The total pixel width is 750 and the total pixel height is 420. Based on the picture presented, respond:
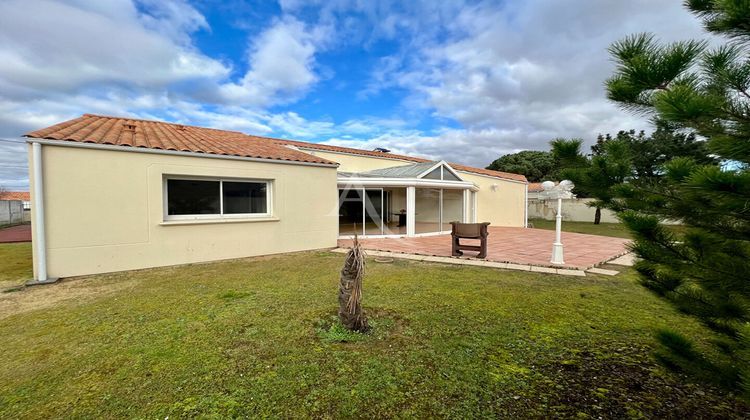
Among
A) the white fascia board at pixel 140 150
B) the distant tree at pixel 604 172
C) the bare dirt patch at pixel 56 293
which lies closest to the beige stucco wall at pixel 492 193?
the white fascia board at pixel 140 150

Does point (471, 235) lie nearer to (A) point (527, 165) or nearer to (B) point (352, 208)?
(B) point (352, 208)

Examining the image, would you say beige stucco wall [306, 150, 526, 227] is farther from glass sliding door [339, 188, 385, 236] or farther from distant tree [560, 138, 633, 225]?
distant tree [560, 138, 633, 225]

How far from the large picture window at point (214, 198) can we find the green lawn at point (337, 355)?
3.43 metres

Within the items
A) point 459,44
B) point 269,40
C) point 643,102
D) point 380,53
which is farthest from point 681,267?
point 380,53

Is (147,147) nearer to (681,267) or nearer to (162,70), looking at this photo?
(681,267)

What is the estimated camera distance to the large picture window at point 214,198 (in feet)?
32.1

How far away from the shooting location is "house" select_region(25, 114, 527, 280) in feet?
25.8

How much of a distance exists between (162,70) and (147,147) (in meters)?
12.8

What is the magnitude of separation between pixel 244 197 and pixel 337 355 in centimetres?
864

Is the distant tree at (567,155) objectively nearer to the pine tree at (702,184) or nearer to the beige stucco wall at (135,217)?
the pine tree at (702,184)

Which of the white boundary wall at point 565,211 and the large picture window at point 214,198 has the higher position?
the large picture window at point 214,198

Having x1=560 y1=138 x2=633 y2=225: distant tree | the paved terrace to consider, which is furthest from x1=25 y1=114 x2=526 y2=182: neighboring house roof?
x1=560 y1=138 x2=633 y2=225: distant tree

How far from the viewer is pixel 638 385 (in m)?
3.29

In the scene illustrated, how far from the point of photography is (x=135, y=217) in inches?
350
